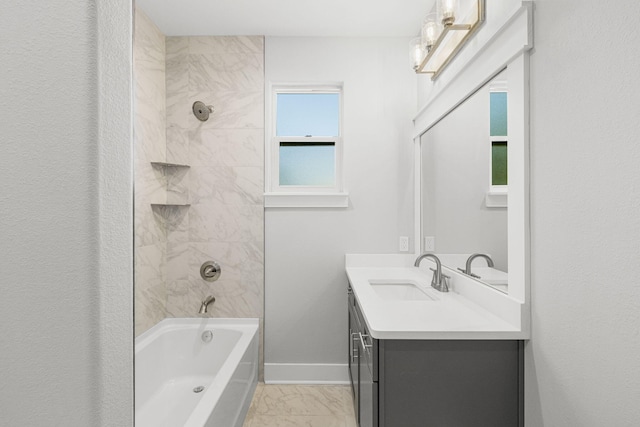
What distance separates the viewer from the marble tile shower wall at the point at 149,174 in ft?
7.44

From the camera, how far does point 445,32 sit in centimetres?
169

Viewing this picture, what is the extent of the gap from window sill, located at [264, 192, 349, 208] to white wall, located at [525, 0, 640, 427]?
4.97 ft

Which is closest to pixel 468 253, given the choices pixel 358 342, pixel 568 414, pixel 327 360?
pixel 358 342

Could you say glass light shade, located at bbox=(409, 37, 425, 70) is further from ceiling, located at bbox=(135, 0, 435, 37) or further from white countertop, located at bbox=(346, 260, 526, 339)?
white countertop, located at bbox=(346, 260, 526, 339)

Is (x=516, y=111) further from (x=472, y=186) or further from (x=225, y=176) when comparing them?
(x=225, y=176)

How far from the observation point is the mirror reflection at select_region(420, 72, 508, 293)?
1442 mm

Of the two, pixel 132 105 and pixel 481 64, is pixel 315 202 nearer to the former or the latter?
pixel 481 64

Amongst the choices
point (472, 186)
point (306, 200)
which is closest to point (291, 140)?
point (306, 200)

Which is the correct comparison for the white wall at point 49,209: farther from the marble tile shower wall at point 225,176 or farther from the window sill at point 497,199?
the marble tile shower wall at point 225,176

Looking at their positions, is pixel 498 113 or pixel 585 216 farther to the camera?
pixel 498 113

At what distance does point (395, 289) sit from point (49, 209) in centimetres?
191

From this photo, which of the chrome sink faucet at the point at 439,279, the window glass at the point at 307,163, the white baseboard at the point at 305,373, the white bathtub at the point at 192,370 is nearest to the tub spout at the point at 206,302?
the white bathtub at the point at 192,370

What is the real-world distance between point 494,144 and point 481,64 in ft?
1.24

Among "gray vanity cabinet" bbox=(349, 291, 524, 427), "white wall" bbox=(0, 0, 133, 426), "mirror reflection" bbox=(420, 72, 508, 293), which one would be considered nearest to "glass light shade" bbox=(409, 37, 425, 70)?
"mirror reflection" bbox=(420, 72, 508, 293)
